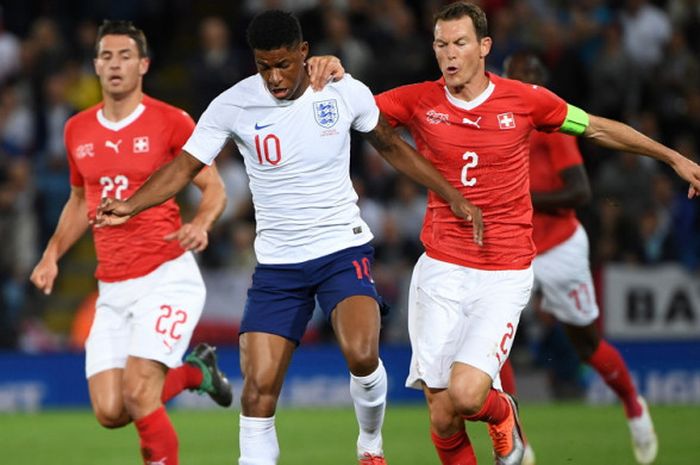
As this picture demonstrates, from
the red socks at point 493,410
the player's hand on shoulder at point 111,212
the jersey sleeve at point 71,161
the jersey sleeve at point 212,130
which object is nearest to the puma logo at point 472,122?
the jersey sleeve at point 212,130

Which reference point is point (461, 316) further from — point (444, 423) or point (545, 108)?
point (545, 108)

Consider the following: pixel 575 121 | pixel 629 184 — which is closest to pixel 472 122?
pixel 575 121

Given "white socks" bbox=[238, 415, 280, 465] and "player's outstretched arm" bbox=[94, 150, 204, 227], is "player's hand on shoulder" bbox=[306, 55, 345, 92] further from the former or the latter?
"white socks" bbox=[238, 415, 280, 465]

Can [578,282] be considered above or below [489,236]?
below

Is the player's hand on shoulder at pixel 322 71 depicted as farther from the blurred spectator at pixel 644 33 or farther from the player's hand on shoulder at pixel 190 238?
the blurred spectator at pixel 644 33

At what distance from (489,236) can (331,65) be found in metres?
1.33

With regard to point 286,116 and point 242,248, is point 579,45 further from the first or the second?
point 286,116

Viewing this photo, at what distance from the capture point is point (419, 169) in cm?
796

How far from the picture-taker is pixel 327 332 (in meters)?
15.7

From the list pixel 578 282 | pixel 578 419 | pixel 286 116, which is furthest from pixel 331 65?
pixel 578 419

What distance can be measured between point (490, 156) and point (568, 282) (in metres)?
2.55

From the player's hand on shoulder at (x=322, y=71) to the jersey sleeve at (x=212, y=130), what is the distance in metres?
0.46

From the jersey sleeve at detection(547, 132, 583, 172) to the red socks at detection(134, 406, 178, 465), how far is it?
352cm

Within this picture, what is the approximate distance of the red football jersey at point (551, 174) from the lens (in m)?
10.1
